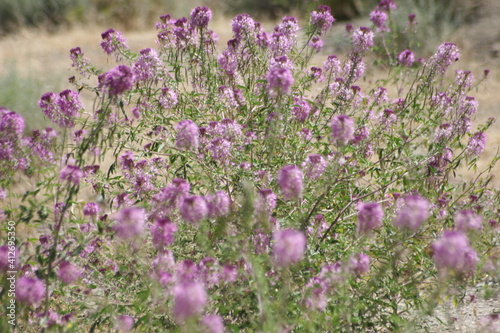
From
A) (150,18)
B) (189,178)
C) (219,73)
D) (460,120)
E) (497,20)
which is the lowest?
(189,178)

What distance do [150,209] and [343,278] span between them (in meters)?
0.99

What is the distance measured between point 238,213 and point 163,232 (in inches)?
16.9

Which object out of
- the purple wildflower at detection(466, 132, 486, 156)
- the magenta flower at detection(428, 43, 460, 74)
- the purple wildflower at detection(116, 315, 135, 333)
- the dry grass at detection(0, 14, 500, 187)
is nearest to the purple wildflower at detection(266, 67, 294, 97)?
the purple wildflower at detection(116, 315, 135, 333)

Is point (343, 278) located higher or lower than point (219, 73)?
lower

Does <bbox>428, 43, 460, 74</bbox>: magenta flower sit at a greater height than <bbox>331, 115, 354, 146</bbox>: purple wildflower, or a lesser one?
greater

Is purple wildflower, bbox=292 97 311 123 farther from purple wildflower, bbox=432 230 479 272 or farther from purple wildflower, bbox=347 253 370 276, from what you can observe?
purple wildflower, bbox=432 230 479 272

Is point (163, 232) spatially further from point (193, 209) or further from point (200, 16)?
point (200, 16)

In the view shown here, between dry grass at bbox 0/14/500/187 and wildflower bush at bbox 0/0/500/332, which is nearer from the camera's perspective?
wildflower bush at bbox 0/0/500/332

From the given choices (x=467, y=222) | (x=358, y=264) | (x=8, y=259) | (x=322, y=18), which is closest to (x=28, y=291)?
(x=8, y=259)

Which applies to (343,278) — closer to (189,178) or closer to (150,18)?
(189,178)

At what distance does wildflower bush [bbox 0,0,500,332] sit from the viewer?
6.80ft

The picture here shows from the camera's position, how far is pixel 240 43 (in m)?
3.68

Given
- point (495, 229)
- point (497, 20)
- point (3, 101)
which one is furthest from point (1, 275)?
point (497, 20)

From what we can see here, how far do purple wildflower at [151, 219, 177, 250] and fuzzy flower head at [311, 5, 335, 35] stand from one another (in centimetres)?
196
